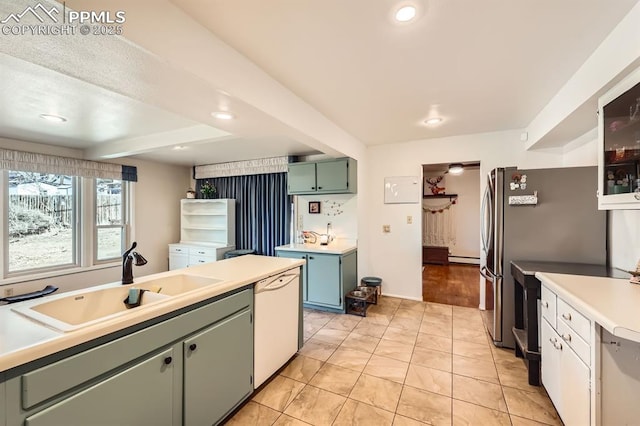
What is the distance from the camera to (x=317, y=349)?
2609 mm

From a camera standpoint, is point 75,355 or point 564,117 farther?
point 564,117

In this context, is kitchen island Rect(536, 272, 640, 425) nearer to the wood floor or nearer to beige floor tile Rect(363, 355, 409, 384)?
beige floor tile Rect(363, 355, 409, 384)

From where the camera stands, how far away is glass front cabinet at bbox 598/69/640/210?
1.43m

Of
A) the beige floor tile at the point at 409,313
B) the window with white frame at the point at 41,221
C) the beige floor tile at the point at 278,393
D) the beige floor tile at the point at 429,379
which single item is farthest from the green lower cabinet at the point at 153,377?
the window with white frame at the point at 41,221

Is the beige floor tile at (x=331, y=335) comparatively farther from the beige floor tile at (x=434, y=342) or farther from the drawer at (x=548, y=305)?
the drawer at (x=548, y=305)

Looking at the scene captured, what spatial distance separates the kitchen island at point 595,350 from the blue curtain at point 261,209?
374cm

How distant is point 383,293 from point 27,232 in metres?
5.16

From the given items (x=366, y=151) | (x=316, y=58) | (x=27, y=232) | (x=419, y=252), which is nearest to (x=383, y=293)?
(x=419, y=252)

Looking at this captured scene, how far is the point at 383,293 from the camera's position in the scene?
421cm

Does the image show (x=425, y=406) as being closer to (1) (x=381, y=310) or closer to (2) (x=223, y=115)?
(1) (x=381, y=310)

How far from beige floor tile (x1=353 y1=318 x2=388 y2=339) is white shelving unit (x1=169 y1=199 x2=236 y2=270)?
9.75ft

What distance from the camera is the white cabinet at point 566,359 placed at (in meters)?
1.33

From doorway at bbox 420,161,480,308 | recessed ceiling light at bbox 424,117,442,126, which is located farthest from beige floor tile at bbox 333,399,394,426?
doorway at bbox 420,161,480,308

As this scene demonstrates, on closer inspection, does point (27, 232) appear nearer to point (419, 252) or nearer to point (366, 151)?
point (366, 151)
